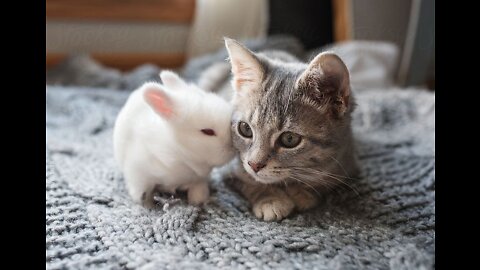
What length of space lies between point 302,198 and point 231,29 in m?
1.35

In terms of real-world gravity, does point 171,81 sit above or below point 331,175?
above

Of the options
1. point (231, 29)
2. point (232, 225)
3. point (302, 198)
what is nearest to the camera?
point (232, 225)

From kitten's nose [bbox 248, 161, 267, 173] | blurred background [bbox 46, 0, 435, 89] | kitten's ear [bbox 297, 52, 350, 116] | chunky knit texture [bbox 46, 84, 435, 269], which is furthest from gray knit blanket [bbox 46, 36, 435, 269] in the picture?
blurred background [bbox 46, 0, 435, 89]

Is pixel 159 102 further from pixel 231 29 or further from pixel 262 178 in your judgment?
pixel 231 29

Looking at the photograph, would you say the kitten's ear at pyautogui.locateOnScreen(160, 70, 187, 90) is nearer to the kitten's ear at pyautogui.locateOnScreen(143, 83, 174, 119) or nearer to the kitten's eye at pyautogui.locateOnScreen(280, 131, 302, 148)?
the kitten's ear at pyautogui.locateOnScreen(143, 83, 174, 119)

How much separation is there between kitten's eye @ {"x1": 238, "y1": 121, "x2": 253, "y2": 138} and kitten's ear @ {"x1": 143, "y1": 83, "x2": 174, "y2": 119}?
6.0 inches

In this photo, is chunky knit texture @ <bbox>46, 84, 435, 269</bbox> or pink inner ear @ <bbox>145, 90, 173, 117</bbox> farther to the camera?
pink inner ear @ <bbox>145, 90, 173, 117</bbox>

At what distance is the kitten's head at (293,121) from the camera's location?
90cm

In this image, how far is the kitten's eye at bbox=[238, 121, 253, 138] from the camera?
3.10 feet

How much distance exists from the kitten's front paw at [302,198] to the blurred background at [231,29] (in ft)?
3.79

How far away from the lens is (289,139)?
36.0 inches

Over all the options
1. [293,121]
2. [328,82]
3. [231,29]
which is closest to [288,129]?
[293,121]
